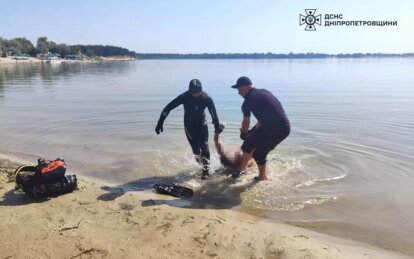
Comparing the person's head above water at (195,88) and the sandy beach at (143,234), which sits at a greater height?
the person's head above water at (195,88)

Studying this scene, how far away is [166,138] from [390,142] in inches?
255

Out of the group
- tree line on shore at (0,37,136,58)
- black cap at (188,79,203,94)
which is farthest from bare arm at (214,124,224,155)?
tree line on shore at (0,37,136,58)

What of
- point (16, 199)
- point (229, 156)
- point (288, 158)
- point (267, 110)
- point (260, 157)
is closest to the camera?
point (16, 199)

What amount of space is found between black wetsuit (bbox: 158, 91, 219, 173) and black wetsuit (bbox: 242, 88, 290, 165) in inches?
35.5

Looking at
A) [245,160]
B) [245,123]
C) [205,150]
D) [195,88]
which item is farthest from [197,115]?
[245,160]

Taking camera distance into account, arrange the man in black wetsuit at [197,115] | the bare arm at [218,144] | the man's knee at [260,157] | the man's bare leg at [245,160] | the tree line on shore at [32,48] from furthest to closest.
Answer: the tree line on shore at [32,48] → the bare arm at [218,144] → the man in black wetsuit at [197,115] → the man's bare leg at [245,160] → the man's knee at [260,157]

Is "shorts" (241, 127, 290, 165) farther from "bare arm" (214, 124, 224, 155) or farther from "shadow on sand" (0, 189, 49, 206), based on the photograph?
"shadow on sand" (0, 189, 49, 206)

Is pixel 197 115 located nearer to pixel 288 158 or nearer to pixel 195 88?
pixel 195 88

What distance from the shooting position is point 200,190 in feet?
22.1

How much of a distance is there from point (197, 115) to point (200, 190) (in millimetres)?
1610

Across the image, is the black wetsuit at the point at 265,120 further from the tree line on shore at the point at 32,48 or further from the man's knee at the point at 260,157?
the tree line on shore at the point at 32,48

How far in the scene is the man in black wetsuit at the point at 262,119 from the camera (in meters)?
6.73

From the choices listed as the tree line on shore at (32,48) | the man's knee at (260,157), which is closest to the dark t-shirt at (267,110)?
the man's knee at (260,157)

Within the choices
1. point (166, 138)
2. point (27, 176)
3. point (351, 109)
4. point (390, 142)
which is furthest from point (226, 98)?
point (27, 176)
